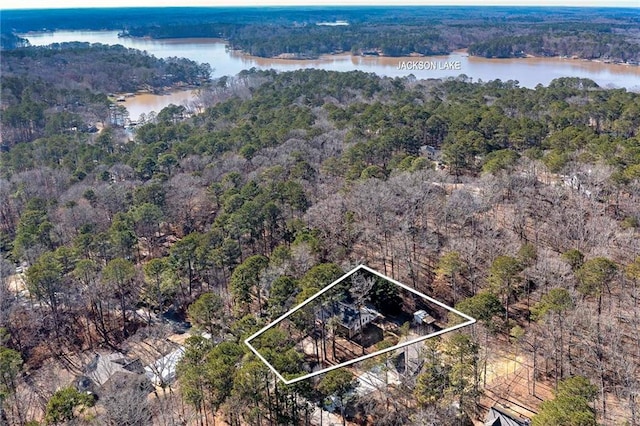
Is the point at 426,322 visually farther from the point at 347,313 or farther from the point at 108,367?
the point at 108,367

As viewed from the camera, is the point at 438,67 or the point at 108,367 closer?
the point at 108,367

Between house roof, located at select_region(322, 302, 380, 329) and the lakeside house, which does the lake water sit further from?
house roof, located at select_region(322, 302, 380, 329)

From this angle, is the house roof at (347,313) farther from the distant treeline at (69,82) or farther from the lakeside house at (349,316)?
the distant treeline at (69,82)

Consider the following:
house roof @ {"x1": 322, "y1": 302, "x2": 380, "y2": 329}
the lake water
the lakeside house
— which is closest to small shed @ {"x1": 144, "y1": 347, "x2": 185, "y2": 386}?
the lakeside house

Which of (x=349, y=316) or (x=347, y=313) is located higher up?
(x=347, y=313)

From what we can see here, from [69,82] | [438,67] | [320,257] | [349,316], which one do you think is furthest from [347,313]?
[438,67]

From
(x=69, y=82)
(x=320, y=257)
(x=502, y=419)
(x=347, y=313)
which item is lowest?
(x=502, y=419)

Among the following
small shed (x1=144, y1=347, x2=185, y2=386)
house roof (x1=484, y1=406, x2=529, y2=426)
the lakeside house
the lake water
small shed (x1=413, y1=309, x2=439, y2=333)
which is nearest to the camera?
small shed (x1=413, y1=309, x2=439, y2=333)

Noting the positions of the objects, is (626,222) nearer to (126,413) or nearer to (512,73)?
(126,413)
